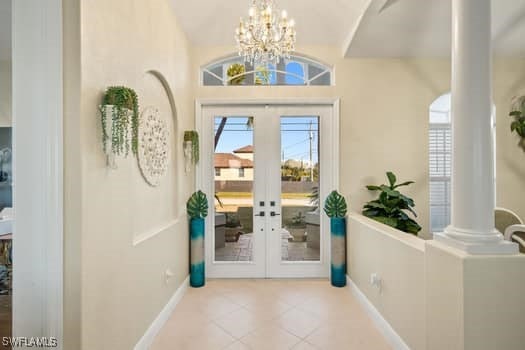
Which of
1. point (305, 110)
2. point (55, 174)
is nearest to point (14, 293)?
point (55, 174)

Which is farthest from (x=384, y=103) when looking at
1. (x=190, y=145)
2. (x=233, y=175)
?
(x=190, y=145)

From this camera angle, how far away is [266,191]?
13.4ft

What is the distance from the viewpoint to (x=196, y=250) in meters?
3.70

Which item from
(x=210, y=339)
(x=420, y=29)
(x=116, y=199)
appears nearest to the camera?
(x=116, y=199)

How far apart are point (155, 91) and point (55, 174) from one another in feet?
4.97

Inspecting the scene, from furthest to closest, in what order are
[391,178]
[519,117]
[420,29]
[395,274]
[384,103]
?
[384,103] < [519,117] < [391,178] < [420,29] < [395,274]

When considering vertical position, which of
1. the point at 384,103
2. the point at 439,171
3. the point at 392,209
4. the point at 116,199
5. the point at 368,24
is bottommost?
the point at 392,209

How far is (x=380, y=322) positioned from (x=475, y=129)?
201cm

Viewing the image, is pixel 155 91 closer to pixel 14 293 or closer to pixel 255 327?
pixel 14 293

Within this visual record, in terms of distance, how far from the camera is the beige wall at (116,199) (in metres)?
1.57

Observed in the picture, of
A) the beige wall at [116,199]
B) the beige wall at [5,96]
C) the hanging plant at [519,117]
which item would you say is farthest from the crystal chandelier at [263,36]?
the hanging plant at [519,117]

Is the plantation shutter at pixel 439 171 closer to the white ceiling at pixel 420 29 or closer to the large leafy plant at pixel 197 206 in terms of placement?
the white ceiling at pixel 420 29

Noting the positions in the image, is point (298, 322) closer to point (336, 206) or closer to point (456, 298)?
point (336, 206)

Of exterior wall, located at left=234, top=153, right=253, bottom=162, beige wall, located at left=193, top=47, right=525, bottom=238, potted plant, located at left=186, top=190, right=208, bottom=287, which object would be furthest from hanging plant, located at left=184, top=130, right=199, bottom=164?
beige wall, located at left=193, top=47, right=525, bottom=238
